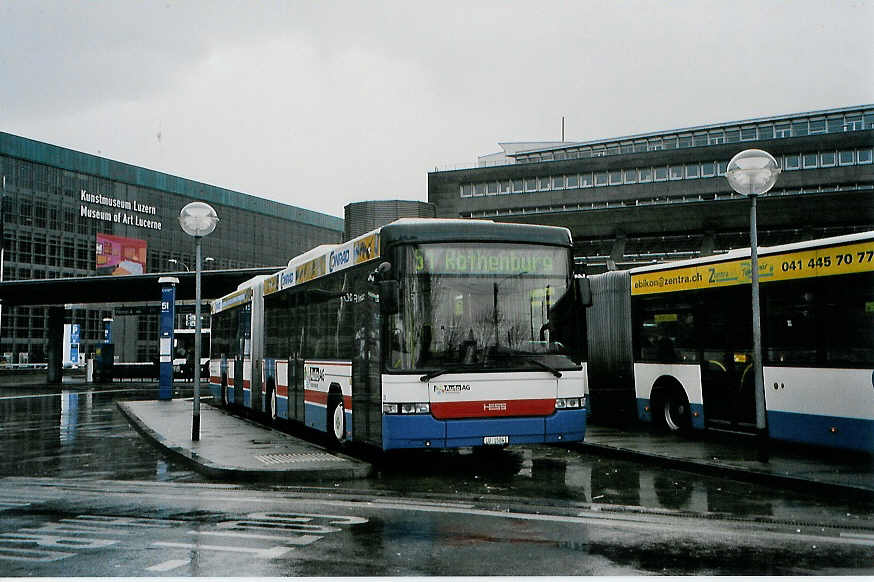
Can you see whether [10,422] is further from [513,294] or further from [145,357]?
[145,357]

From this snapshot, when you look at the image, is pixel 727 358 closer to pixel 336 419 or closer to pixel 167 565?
pixel 336 419

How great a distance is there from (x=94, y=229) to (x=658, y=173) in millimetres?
62130

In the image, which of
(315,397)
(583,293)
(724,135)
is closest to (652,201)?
(724,135)

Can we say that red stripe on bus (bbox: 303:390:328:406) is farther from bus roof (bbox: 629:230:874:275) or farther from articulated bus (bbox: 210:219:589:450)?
bus roof (bbox: 629:230:874:275)

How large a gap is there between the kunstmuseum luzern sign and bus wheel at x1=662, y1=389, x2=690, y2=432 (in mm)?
93428

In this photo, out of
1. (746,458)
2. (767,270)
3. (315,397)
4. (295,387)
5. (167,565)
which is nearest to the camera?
(167,565)

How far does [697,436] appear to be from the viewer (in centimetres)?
1577

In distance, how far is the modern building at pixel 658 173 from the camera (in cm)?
5303

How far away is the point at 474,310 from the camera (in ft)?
37.2

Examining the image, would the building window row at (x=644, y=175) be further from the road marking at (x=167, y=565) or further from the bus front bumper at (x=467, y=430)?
the road marking at (x=167, y=565)

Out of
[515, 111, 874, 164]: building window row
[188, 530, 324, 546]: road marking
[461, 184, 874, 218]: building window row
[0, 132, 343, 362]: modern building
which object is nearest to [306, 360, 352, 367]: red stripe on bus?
[188, 530, 324, 546]: road marking

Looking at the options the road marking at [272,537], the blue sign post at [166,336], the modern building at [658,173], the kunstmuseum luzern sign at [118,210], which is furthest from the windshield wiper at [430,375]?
the kunstmuseum luzern sign at [118,210]

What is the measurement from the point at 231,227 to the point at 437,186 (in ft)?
145

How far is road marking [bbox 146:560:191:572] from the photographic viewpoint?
658cm
